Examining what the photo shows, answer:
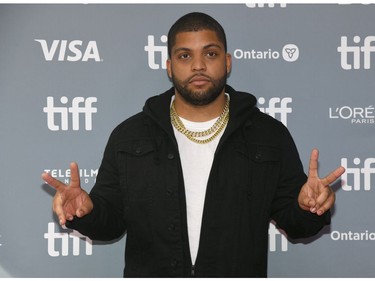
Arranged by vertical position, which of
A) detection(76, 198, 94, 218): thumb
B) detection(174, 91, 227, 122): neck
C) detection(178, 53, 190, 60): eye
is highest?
detection(178, 53, 190, 60): eye

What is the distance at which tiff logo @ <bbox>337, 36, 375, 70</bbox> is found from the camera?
289 centimetres

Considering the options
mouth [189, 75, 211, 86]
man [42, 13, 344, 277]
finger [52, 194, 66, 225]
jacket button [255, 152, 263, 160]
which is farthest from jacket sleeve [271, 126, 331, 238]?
finger [52, 194, 66, 225]

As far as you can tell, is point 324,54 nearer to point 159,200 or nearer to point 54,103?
point 159,200

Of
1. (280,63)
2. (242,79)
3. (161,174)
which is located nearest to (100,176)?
(161,174)

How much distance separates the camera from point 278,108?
289 cm

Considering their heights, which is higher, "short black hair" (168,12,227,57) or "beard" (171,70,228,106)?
"short black hair" (168,12,227,57)

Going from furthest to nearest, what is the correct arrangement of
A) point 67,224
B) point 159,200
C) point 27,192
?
point 27,192
point 159,200
point 67,224

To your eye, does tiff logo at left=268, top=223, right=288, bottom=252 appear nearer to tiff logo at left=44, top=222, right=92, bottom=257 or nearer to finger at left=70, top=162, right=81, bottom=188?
tiff logo at left=44, top=222, right=92, bottom=257

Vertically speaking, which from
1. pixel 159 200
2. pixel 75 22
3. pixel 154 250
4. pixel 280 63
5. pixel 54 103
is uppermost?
pixel 75 22

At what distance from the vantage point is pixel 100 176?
8.25 feet

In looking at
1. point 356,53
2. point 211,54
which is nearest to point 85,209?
point 211,54

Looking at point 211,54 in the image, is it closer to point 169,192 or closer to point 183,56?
point 183,56

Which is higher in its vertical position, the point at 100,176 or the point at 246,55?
the point at 246,55

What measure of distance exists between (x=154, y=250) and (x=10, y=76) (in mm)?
1230
